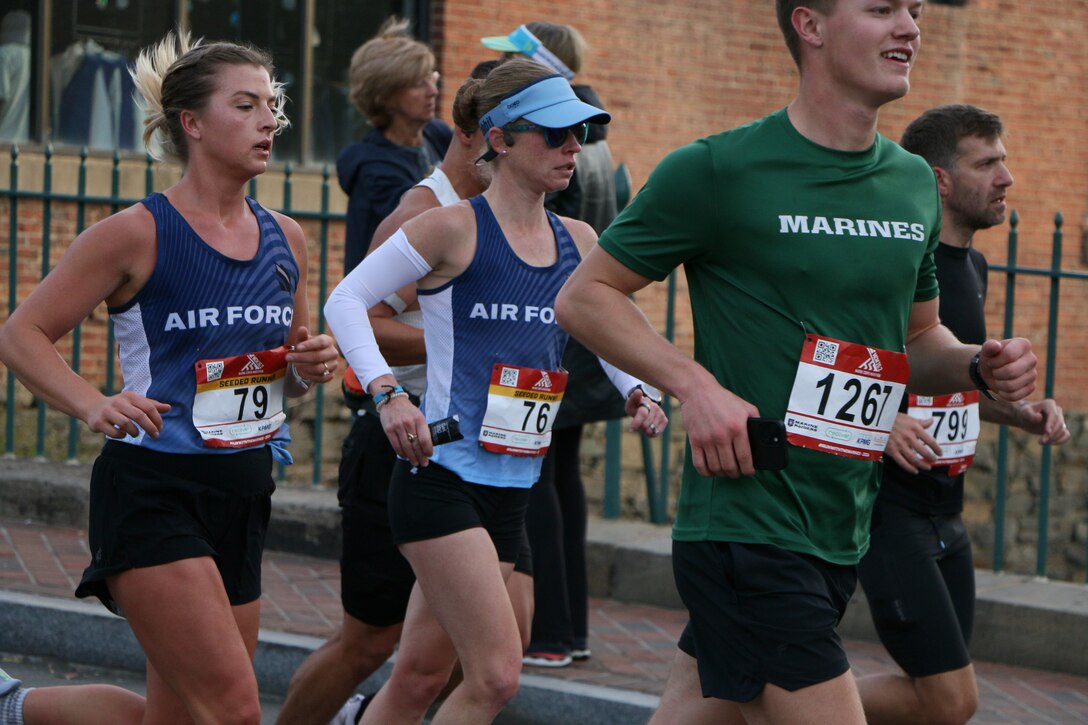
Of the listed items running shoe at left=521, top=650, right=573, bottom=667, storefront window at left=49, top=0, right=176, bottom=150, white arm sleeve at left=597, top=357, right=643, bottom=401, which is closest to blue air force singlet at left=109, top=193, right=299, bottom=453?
white arm sleeve at left=597, top=357, right=643, bottom=401

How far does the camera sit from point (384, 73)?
5.85 meters

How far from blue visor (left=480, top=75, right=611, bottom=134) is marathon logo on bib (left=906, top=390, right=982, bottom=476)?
3.88ft

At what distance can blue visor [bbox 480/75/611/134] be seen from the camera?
4.36 meters

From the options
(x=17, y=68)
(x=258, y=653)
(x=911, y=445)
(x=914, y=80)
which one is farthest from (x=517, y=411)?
(x=914, y=80)

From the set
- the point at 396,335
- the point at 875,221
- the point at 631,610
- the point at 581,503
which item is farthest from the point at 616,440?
the point at 875,221

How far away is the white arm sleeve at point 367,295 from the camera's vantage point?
13.8 feet

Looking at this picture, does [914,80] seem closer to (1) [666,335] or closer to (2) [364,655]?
(1) [666,335]

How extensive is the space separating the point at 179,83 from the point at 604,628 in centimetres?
321

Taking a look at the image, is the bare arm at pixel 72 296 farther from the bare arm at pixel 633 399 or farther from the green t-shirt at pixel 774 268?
the green t-shirt at pixel 774 268

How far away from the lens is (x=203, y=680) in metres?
3.71

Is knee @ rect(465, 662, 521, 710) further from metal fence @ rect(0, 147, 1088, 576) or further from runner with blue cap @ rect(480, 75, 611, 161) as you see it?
metal fence @ rect(0, 147, 1088, 576)

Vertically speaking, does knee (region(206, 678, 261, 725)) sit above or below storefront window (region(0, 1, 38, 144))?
below

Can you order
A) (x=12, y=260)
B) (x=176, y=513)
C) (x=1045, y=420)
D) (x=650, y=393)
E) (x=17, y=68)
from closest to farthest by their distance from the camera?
1. (x=176, y=513)
2. (x=1045, y=420)
3. (x=650, y=393)
4. (x=12, y=260)
5. (x=17, y=68)

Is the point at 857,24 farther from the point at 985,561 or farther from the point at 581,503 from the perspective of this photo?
the point at 985,561
